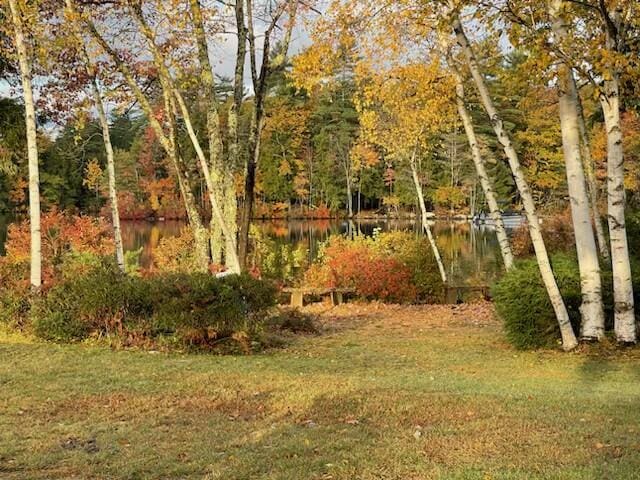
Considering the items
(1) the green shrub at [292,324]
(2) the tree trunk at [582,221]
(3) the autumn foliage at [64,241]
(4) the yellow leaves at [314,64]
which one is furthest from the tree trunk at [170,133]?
(2) the tree trunk at [582,221]

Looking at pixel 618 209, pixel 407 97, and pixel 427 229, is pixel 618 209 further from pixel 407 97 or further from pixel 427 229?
pixel 427 229

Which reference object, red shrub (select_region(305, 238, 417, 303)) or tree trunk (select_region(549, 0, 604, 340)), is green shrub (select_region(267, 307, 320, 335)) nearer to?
tree trunk (select_region(549, 0, 604, 340))

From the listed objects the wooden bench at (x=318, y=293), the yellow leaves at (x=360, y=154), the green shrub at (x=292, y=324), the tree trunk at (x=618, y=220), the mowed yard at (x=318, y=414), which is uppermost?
the yellow leaves at (x=360, y=154)

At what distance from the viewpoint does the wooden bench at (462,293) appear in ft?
58.0

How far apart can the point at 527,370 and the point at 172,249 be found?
44.9 ft

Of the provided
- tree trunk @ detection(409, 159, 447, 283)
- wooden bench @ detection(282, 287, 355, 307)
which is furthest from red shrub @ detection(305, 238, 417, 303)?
tree trunk @ detection(409, 159, 447, 283)

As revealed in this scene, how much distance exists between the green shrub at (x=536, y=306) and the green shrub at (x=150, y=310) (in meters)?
3.61

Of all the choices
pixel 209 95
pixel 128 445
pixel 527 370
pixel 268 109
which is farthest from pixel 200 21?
pixel 268 109

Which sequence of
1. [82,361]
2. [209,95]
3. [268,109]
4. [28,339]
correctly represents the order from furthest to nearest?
1. [268,109]
2. [209,95]
3. [28,339]
4. [82,361]

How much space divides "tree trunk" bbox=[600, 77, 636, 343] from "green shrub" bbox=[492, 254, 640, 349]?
536mm

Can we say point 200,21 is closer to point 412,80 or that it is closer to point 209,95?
point 209,95

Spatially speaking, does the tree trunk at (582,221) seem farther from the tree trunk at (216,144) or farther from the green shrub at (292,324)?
the tree trunk at (216,144)

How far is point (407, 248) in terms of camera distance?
1811 centimetres

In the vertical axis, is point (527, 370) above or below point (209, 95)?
below
